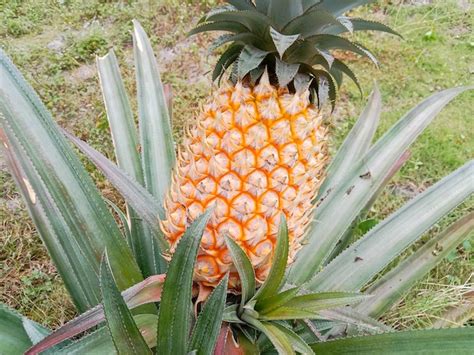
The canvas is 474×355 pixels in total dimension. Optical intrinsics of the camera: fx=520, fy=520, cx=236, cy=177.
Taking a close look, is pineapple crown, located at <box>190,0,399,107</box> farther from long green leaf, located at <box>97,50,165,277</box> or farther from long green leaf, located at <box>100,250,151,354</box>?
long green leaf, located at <box>100,250,151,354</box>

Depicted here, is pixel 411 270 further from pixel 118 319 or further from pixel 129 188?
pixel 118 319

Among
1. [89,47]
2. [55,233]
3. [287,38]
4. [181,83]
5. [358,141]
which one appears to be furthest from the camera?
[89,47]

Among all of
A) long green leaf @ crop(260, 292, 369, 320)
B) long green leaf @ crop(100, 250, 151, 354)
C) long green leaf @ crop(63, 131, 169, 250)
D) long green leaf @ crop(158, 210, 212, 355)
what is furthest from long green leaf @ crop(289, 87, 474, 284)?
long green leaf @ crop(100, 250, 151, 354)

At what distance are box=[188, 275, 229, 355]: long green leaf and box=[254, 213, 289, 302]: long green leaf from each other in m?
0.16

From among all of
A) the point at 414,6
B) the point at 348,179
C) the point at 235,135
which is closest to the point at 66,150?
the point at 235,135

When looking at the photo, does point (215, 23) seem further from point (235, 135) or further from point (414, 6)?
point (414, 6)

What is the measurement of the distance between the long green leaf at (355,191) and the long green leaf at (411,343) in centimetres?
32

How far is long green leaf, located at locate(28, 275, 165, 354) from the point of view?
108 cm

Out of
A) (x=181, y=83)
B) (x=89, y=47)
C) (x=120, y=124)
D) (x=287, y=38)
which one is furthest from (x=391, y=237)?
(x=89, y=47)

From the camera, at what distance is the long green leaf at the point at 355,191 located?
162cm

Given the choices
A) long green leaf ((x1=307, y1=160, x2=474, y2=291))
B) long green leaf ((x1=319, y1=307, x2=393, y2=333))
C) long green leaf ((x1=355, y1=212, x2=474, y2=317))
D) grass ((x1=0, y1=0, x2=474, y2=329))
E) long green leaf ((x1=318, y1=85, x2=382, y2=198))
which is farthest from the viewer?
grass ((x1=0, y1=0, x2=474, y2=329))

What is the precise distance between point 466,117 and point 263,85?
2274mm

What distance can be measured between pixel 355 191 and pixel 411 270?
0.34m

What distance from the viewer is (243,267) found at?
45.8 inches
